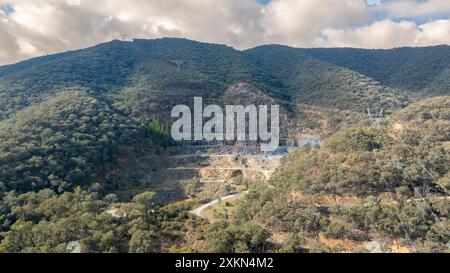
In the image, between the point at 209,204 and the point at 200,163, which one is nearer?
the point at 209,204

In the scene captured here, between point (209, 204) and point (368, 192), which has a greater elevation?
point (368, 192)

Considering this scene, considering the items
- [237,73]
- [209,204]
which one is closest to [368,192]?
[209,204]

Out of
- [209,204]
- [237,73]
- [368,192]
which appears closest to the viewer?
[368,192]

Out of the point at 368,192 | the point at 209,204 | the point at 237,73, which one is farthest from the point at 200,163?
the point at 237,73

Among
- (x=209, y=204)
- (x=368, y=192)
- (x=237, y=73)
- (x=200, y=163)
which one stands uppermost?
(x=237, y=73)

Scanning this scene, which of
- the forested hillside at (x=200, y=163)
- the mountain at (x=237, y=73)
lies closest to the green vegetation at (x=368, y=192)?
the forested hillside at (x=200, y=163)

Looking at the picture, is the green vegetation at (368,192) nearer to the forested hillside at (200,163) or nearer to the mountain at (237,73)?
the forested hillside at (200,163)

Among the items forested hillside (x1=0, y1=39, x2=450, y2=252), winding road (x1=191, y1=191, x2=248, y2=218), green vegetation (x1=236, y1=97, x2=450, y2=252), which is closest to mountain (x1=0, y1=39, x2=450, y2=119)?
forested hillside (x1=0, y1=39, x2=450, y2=252)

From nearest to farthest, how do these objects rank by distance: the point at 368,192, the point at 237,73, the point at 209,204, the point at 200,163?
1. the point at 368,192
2. the point at 209,204
3. the point at 200,163
4. the point at 237,73

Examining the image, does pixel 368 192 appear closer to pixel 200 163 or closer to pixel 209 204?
pixel 209 204

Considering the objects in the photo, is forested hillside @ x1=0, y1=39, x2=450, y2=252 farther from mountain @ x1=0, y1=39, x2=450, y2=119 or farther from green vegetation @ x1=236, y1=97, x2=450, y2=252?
mountain @ x1=0, y1=39, x2=450, y2=119
